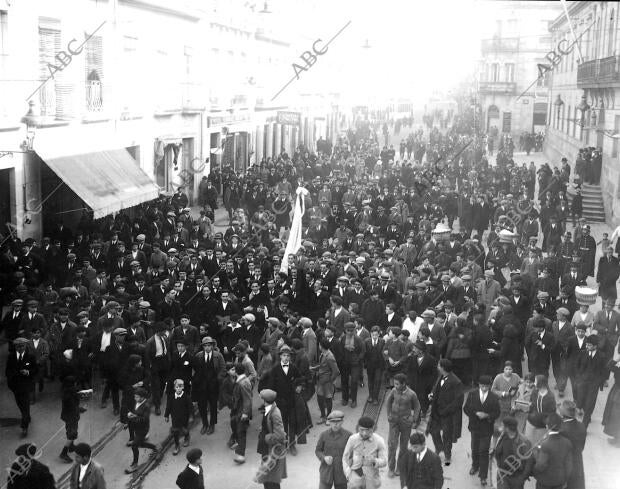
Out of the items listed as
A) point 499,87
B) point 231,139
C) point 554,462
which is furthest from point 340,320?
point 499,87

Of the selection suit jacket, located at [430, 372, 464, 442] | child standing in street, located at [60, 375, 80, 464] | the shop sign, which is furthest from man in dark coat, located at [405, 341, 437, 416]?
the shop sign

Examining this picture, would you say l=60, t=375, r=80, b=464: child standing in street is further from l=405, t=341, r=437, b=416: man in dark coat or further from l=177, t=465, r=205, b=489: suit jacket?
l=405, t=341, r=437, b=416: man in dark coat

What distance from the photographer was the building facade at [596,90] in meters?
27.5

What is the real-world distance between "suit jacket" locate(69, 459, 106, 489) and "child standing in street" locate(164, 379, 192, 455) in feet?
8.66

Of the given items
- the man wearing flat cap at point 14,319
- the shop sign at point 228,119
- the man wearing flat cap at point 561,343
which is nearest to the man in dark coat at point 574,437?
the man wearing flat cap at point 561,343

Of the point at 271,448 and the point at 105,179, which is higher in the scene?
the point at 105,179

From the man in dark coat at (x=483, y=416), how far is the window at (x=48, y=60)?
14.2 meters

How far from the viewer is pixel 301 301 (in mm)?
15430

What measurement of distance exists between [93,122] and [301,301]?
1078 centimetres

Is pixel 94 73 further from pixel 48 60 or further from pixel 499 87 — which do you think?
pixel 499 87

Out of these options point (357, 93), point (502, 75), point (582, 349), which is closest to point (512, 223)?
point (582, 349)

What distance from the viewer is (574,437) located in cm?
939

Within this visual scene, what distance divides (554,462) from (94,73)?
18.5 m

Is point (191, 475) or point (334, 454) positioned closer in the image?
point (191, 475)
